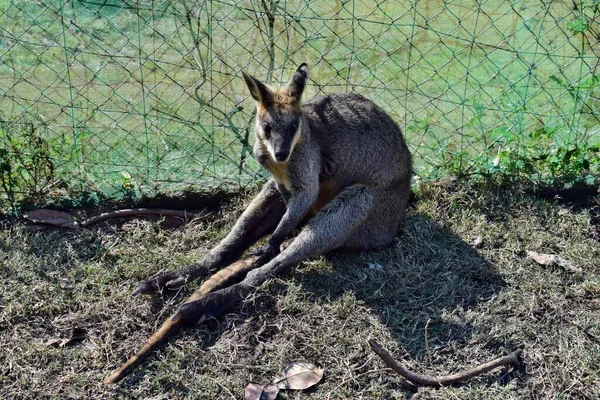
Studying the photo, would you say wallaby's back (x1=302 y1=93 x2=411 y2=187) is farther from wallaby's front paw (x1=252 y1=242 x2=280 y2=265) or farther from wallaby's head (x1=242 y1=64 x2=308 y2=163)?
wallaby's front paw (x1=252 y1=242 x2=280 y2=265)

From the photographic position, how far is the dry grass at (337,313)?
3.98 m

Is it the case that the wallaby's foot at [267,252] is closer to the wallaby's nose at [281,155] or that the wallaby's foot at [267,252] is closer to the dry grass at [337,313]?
the dry grass at [337,313]

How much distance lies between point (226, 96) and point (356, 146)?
1170 millimetres

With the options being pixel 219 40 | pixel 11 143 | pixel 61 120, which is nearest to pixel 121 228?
pixel 11 143

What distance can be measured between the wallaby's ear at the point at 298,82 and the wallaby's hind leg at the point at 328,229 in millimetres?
738

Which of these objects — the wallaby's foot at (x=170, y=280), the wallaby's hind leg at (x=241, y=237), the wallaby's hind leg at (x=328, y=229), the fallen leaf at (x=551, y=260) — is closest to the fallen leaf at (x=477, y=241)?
the fallen leaf at (x=551, y=260)

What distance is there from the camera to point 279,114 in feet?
15.8

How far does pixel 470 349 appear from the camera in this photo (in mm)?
4180

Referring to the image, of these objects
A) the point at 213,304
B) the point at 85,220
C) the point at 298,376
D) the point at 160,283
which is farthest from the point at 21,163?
the point at 298,376

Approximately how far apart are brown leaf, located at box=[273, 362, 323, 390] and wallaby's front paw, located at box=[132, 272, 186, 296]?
38.2 inches

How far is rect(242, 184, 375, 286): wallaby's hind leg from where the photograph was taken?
15.5 ft

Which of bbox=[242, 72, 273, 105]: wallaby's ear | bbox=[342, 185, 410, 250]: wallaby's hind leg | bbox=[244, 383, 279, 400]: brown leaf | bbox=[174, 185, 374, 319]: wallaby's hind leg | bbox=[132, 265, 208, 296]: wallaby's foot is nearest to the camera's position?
bbox=[244, 383, 279, 400]: brown leaf

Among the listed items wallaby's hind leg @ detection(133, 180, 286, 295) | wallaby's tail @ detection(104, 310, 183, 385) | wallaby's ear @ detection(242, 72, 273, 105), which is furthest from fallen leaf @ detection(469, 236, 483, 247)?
wallaby's tail @ detection(104, 310, 183, 385)

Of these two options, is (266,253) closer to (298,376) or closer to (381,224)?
(381,224)
